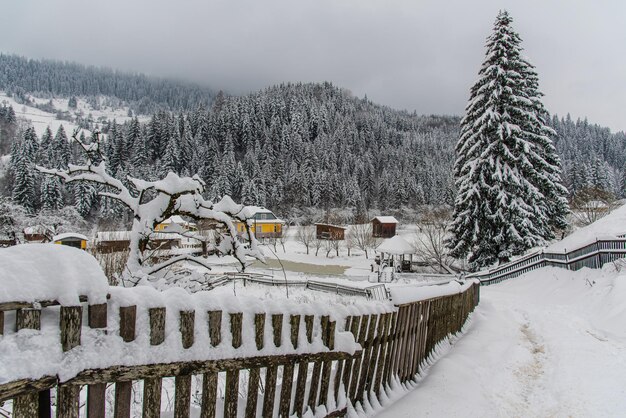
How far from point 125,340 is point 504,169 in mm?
23194

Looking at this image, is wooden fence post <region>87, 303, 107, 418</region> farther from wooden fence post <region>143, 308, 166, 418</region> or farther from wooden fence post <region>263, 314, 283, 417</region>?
wooden fence post <region>263, 314, 283, 417</region>

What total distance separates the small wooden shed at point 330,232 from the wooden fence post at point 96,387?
56926 mm

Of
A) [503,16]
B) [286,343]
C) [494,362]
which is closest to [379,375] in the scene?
[286,343]

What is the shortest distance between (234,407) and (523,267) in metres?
20.2

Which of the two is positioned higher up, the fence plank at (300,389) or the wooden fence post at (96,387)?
the wooden fence post at (96,387)

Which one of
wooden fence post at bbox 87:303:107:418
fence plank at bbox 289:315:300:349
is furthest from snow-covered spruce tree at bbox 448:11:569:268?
wooden fence post at bbox 87:303:107:418

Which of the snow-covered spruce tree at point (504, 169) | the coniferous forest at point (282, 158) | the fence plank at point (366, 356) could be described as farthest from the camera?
the coniferous forest at point (282, 158)

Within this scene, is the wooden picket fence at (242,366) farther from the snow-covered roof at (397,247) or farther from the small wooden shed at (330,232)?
the small wooden shed at (330,232)

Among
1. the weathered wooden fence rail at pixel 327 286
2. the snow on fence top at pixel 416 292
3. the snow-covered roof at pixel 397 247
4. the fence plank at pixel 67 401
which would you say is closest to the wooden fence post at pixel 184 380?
the fence plank at pixel 67 401

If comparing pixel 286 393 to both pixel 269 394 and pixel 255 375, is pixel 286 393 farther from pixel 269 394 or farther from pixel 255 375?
pixel 255 375

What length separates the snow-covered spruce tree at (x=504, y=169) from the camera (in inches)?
836

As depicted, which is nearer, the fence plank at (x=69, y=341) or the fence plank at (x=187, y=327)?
the fence plank at (x=69, y=341)

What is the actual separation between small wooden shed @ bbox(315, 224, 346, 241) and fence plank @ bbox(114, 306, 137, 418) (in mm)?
56787

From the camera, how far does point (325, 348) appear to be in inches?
129
